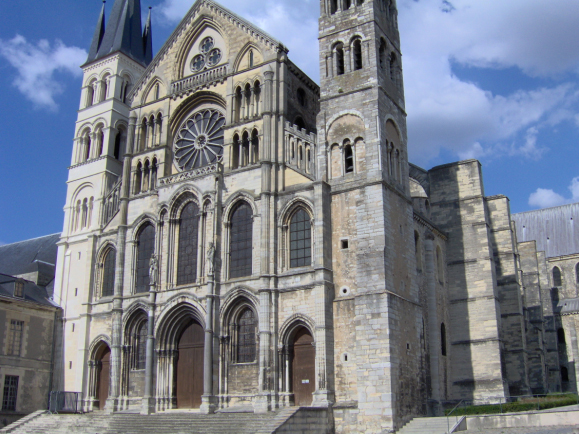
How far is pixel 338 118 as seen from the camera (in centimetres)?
2461

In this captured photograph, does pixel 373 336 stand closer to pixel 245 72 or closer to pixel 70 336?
pixel 245 72

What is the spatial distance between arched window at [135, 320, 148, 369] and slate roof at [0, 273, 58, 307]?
21.1 feet

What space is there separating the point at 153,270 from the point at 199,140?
682 cm

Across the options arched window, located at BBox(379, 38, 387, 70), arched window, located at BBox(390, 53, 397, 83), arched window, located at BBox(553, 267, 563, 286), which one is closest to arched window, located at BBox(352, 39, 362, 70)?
arched window, located at BBox(379, 38, 387, 70)

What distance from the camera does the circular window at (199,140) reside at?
2870 centimetres

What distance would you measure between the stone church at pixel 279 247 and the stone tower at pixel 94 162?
0.39 ft

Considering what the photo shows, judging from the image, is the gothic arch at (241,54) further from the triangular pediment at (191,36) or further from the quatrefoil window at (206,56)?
the quatrefoil window at (206,56)

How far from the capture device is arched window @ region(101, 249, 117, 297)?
29406mm

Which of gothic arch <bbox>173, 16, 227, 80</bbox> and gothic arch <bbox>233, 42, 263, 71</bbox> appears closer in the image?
gothic arch <bbox>233, 42, 263, 71</bbox>

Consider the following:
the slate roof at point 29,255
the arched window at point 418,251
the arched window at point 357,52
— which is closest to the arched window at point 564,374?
the arched window at point 418,251

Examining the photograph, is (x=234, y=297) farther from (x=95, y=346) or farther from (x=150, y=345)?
(x=95, y=346)

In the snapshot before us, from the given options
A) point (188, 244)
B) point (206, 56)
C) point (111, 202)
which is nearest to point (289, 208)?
point (188, 244)

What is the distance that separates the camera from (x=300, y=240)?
78.7ft

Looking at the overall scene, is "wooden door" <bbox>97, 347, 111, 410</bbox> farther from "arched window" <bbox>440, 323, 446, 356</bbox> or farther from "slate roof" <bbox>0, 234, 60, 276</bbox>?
"arched window" <bbox>440, 323, 446, 356</bbox>
